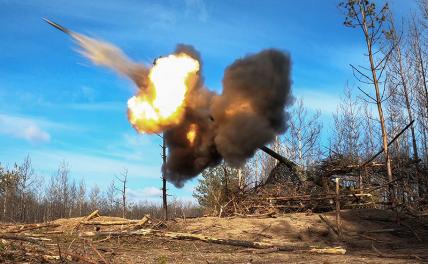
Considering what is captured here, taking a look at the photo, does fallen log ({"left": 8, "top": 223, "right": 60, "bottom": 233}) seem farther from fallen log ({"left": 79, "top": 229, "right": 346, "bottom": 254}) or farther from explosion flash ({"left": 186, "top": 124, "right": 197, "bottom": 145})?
explosion flash ({"left": 186, "top": 124, "right": 197, "bottom": 145})

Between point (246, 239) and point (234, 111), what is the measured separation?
15.5ft

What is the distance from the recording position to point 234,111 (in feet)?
51.0

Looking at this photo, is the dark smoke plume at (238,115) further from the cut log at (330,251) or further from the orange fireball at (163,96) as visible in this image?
the cut log at (330,251)

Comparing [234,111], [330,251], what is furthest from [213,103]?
[330,251]

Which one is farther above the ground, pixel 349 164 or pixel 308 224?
pixel 349 164

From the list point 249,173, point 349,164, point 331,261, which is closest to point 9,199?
point 249,173

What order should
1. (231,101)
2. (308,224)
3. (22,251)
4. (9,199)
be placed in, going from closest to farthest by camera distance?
1. (22,251)
2. (231,101)
3. (308,224)
4. (9,199)

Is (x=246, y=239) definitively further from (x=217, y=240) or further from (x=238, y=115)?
(x=238, y=115)

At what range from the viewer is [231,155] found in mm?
15797

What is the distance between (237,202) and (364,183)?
623 centimetres

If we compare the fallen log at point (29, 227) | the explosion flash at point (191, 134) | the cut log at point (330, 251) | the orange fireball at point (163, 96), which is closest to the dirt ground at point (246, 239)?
the fallen log at point (29, 227)

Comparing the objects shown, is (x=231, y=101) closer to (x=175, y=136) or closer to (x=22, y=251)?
(x=175, y=136)

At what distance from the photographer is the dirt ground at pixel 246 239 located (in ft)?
36.1

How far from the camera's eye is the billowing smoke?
50.9 feet
